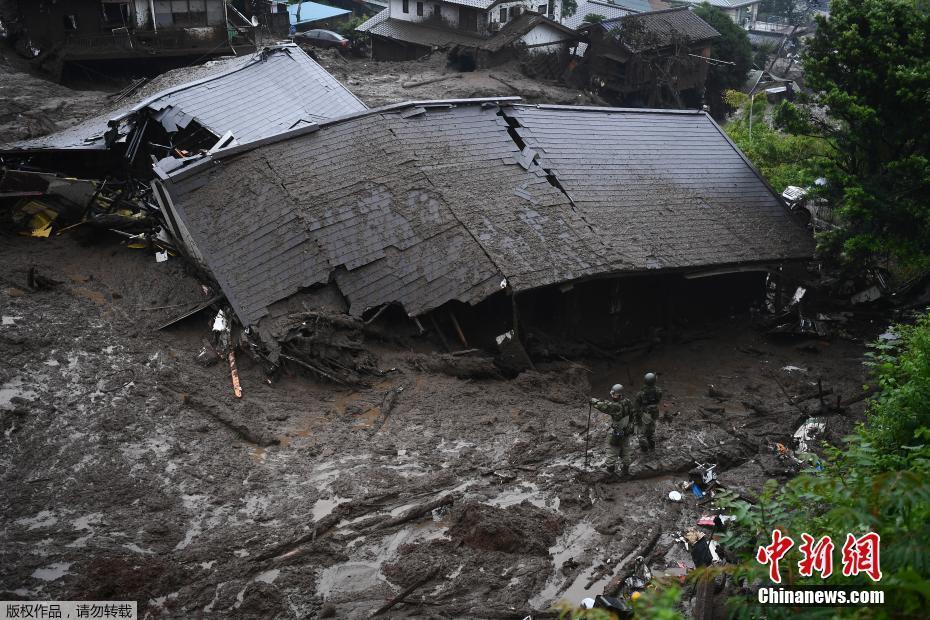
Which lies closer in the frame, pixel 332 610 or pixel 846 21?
pixel 332 610

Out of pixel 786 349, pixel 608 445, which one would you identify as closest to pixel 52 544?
pixel 608 445

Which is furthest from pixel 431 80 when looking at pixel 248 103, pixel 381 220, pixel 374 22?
pixel 381 220

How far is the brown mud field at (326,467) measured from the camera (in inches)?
330

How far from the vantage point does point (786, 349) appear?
15.2 meters

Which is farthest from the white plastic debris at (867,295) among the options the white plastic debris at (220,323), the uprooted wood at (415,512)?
the white plastic debris at (220,323)

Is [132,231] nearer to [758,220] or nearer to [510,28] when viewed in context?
[758,220]

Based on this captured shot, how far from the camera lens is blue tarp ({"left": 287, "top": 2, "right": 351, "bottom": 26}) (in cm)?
4147

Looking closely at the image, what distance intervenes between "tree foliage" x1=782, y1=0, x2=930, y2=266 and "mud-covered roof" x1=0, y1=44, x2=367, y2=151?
10195 millimetres

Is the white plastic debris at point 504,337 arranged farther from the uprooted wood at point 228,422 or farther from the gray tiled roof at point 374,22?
the gray tiled roof at point 374,22

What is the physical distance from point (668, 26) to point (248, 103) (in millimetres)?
22632

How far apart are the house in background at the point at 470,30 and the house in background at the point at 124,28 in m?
9.03

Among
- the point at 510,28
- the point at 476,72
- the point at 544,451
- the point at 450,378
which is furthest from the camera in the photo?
the point at 510,28

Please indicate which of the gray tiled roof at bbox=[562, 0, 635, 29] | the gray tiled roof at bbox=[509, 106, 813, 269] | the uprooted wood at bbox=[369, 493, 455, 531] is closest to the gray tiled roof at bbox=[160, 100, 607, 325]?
the gray tiled roof at bbox=[509, 106, 813, 269]

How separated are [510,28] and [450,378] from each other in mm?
25550
